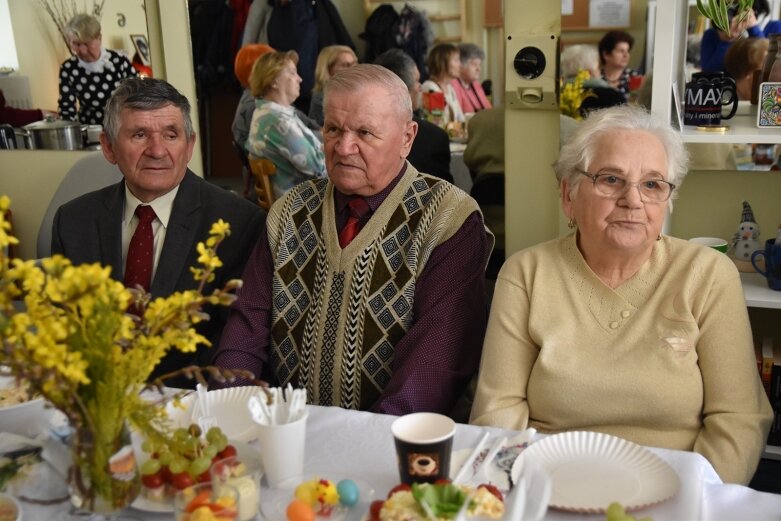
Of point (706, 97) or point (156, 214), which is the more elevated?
point (706, 97)

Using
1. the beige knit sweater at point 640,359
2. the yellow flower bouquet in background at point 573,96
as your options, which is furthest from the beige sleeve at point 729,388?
the yellow flower bouquet in background at point 573,96

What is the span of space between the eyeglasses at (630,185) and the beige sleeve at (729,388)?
0.61 feet

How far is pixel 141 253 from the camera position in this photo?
217cm

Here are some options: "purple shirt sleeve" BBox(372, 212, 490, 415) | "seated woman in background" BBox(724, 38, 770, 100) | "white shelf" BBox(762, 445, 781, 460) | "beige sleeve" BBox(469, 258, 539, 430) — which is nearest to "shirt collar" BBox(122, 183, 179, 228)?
"purple shirt sleeve" BBox(372, 212, 490, 415)

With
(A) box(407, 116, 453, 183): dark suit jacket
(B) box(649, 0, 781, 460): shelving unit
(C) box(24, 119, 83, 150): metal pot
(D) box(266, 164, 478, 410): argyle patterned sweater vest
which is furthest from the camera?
(C) box(24, 119, 83, 150): metal pot

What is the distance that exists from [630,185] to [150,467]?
1.06 meters

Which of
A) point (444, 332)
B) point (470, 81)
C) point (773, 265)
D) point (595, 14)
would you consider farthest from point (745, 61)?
point (444, 332)

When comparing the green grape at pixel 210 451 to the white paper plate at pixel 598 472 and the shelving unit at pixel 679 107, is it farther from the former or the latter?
the shelving unit at pixel 679 107

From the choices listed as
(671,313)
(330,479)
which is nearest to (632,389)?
(671,313)

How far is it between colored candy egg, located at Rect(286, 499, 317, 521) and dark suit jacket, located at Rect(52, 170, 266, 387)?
1.04m

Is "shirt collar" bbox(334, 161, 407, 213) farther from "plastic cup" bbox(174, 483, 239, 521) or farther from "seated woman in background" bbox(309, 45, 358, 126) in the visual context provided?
"seated woman in background" bbox(309, 45, 358, 126)

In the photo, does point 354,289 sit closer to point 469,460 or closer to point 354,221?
point 354,221

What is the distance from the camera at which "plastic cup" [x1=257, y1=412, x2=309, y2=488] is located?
1198 mm

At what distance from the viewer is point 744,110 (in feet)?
8.23
